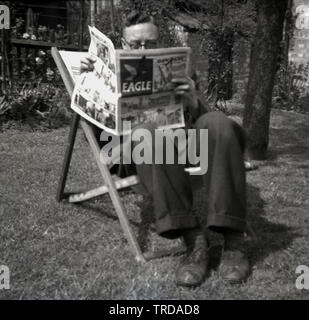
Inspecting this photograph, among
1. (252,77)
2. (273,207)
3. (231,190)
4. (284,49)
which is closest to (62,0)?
(284,49)

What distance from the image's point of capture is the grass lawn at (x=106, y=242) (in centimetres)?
234

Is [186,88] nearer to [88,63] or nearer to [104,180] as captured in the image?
[88,63]

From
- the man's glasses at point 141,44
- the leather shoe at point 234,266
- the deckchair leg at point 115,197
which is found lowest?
the leather shoe at point 234,266

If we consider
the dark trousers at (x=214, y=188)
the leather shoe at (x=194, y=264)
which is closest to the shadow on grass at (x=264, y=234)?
the leather shoe at (x=194, y=264)

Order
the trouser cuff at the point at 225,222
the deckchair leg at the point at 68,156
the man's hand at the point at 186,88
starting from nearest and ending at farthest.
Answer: the trouser cuff at the point at 225,222, the man's hand at the point at 186,88, the deckchair leg at the point at 68,156

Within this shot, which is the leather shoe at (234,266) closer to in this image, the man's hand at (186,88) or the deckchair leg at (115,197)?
the deckchair leg at (115,197)

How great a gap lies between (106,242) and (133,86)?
0.93 meters

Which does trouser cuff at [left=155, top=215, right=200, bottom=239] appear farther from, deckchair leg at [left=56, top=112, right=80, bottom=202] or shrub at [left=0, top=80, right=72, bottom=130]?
shrub at [left=0, top=80, right=72, bottom=130]

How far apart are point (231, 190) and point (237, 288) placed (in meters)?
0.46

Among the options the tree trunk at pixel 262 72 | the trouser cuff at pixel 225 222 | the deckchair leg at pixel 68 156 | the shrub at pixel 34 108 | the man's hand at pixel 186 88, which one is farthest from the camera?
the shrub at pixel 34 108

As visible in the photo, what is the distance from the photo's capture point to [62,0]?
47.1 ft

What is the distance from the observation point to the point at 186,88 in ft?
8.44

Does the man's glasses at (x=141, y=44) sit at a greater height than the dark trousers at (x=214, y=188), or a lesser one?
greater

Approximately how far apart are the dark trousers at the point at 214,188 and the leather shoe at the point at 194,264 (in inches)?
3.6
